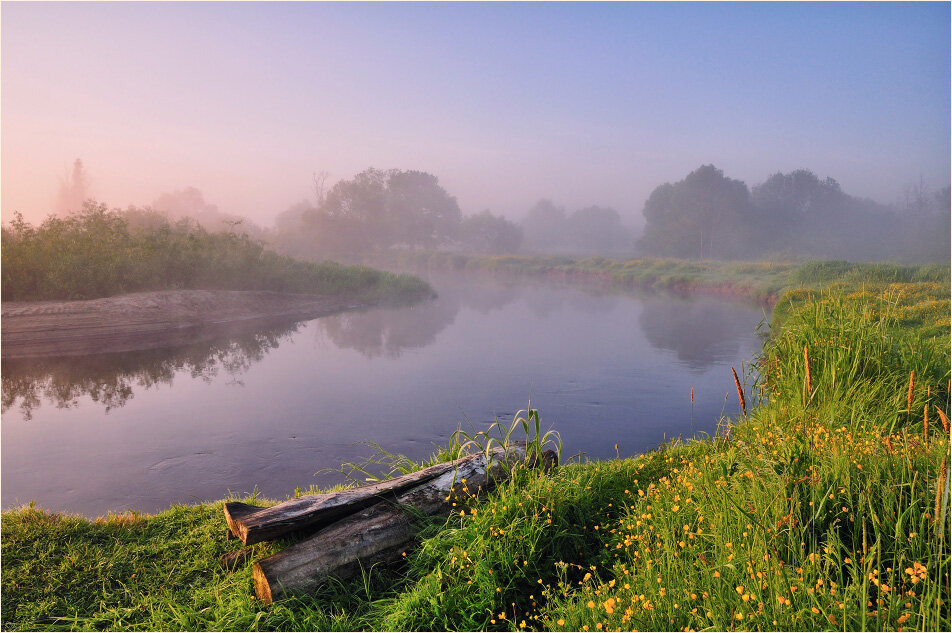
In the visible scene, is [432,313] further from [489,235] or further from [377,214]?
[489,235]

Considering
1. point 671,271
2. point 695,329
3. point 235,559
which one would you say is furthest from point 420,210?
point 235,559

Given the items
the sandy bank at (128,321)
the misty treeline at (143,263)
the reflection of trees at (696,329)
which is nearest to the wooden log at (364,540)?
the reflection of trees at (696,329)

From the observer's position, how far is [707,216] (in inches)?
1934

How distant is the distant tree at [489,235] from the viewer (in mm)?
51688

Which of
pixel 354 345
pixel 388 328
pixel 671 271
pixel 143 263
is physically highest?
pixel 143 263

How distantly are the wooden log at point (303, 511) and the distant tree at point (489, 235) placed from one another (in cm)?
4714

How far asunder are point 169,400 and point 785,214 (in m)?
53.4

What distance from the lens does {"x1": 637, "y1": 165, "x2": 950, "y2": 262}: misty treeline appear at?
48844 millimetres

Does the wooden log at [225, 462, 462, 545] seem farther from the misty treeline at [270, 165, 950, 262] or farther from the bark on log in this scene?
the misty treeline at [270, 165, 950, 262]

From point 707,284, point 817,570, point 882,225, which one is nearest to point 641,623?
point 817,570

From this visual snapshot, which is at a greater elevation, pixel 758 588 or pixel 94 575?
pixel 758 588

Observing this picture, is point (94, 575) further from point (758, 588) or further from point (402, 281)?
point (402, 281)

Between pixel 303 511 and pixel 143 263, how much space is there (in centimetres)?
1819

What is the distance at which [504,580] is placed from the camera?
11.2ft
